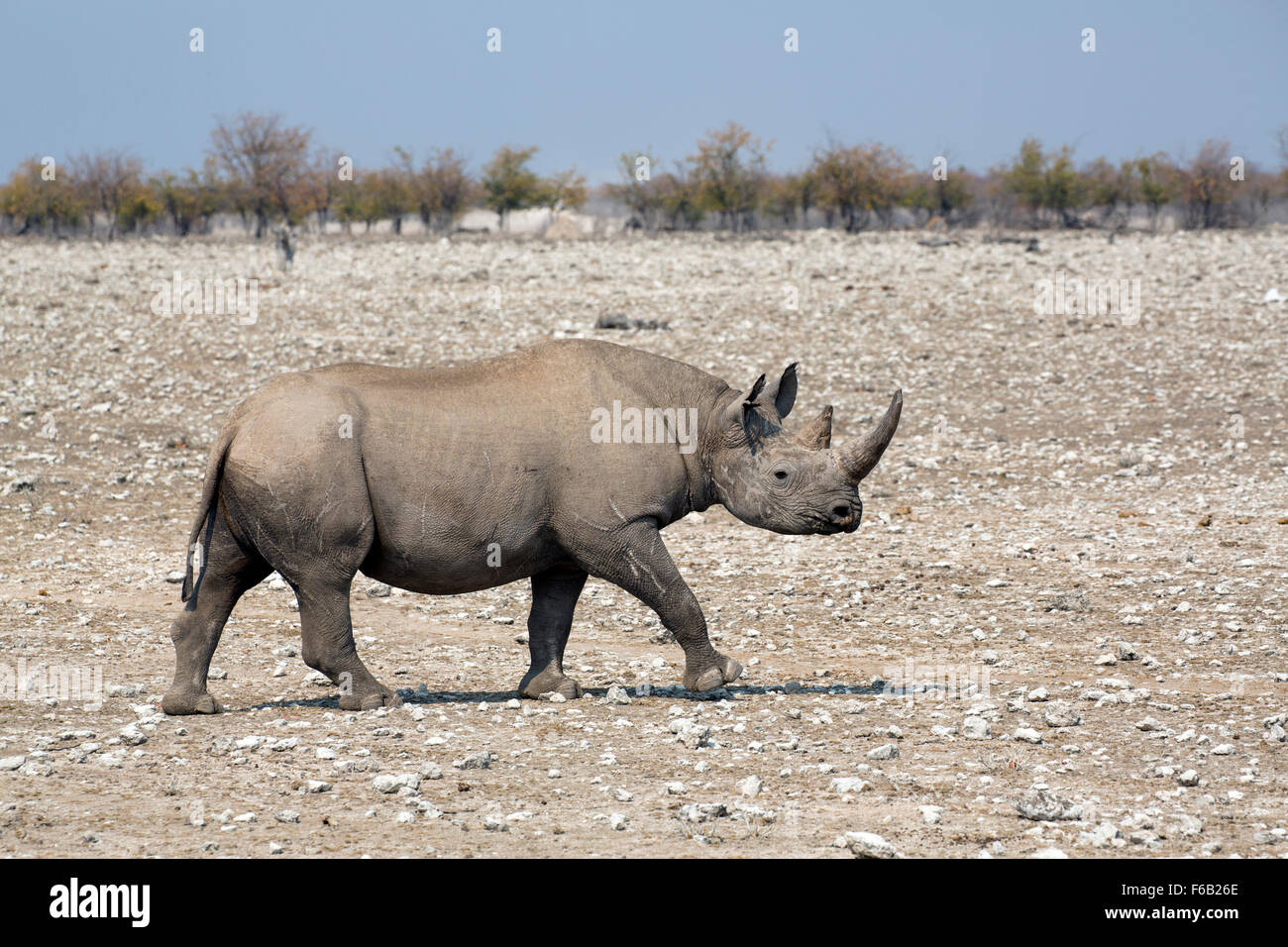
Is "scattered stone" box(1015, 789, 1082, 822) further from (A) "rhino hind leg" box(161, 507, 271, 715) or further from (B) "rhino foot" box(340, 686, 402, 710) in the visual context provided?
(A) "rhino hind leg" box(161, 507, 271, 715)

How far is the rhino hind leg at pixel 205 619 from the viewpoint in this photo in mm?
8156

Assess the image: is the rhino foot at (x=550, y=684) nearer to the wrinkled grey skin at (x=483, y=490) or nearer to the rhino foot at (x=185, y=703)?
the wrinkled grey skin at (x=483, y=490)

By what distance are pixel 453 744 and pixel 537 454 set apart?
174 cm

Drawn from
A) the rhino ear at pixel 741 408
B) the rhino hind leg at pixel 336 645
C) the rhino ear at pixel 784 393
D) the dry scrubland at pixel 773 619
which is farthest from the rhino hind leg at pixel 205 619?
the rhino ear at pixel 784 393

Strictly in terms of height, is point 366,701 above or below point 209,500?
below

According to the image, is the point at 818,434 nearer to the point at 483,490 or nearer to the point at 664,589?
the point at 664,589

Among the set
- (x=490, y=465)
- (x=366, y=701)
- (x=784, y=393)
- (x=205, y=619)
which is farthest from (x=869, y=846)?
(x=205, y=619)

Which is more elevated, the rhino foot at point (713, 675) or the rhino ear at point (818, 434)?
the rhino ear at point (818, 434)

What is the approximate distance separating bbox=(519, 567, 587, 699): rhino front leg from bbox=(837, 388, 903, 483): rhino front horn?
69.2 inches

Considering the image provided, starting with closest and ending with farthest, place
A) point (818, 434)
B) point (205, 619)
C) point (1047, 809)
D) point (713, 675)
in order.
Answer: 1. point (1047, 809)
2. point (205, 619)
3. point (713, 675)
4. point (818, 434)

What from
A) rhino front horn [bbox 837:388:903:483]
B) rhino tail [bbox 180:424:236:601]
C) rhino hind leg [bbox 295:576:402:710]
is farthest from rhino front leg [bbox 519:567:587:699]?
rhino tail [bbox 180:424:236:601]

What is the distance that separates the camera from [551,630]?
8.82 metres

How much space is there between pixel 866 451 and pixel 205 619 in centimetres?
389

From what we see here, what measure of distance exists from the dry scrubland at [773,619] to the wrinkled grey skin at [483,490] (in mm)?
558
